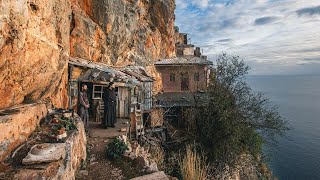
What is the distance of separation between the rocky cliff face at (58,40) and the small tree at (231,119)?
323 inches

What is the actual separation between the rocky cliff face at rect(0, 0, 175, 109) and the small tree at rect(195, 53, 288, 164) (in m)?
8.22

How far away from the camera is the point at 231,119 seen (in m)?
14.5

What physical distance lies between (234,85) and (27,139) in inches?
580

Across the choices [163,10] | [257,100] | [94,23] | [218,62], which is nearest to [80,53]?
[94,23]

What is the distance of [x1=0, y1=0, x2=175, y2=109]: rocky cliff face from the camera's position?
4.32 metres

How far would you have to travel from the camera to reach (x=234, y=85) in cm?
1720

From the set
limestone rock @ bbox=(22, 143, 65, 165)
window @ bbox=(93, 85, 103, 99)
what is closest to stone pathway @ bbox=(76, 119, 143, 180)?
limestone rock @ bbox=(22, 143, 65, 165)

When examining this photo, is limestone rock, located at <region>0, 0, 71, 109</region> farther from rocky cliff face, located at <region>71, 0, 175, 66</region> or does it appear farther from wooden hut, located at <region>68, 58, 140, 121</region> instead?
rocky cliff face, located at <region>71, 0, 175, 66</region>

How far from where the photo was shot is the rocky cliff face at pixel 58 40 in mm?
4324

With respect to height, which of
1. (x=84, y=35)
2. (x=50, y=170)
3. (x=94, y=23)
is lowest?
(x=50, y=170)

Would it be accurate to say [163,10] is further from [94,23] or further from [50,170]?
[50,170]

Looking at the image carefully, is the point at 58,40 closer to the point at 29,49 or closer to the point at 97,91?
the point at 29,49

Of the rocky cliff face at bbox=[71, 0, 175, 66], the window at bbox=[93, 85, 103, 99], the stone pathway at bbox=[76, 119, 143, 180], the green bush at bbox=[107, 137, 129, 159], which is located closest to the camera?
the stone pathway at bbox=[76, 119, 143, 180]

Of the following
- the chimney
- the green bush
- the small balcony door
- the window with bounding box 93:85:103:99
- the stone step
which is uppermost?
the chimney
